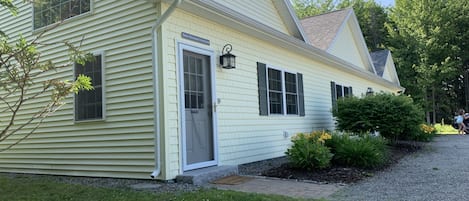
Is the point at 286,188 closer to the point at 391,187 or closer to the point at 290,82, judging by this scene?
the point at 391,187

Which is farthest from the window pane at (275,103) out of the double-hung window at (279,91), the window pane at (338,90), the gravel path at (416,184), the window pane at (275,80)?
the window pane at (338,90)

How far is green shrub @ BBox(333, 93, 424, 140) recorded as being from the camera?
10087 millimetres

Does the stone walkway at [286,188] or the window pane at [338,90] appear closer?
the stone walkway at [286,188]

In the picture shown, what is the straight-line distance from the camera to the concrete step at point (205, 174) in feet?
17.6

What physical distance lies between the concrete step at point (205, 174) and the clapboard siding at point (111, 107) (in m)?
0.56

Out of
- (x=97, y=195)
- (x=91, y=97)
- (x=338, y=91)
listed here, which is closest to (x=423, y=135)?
(x=338, y=91)

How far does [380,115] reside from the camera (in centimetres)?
1016

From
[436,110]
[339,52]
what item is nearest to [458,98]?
[436,110]

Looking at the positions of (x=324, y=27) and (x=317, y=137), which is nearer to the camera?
(x=317, y=137)

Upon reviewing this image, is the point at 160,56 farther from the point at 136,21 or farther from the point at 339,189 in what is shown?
the point at 339,189

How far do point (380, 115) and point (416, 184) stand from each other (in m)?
4.90

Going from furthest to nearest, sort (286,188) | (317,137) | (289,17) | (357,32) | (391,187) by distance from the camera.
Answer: (357,32) < (289,17) < (317,137) < (391,187) < (286,188)

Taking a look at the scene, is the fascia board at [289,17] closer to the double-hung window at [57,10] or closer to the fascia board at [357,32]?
the double-hung window at [57,10]

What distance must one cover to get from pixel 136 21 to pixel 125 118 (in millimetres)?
1542
